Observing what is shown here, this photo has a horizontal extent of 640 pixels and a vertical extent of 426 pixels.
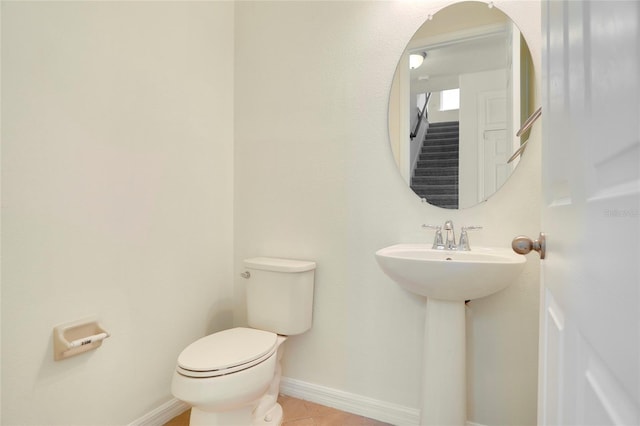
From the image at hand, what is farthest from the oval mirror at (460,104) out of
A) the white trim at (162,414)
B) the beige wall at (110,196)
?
the white trim at (162,414)

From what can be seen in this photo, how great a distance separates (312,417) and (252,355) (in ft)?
2.05

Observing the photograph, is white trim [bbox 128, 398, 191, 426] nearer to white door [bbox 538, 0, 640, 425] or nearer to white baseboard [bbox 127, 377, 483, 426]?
white baseboard [bbox 127, 377, 483, 426]

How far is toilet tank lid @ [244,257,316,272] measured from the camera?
177 cm

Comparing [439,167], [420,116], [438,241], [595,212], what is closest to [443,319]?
[438,241]

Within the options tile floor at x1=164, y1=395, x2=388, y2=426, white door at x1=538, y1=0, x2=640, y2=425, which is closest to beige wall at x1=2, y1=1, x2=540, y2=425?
tile floor at x1=164, y1=395, x2=388, y2=426

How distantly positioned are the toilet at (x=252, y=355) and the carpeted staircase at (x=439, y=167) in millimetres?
701

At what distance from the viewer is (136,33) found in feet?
5.17

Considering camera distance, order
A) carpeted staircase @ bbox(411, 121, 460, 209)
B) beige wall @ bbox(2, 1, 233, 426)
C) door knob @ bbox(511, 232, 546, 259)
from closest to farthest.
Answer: door knob @ bbox(511, 232, 546, 259), beige wall @ bbox(2, 1, 233, 426), carpeted staircase @ bbox(411, 121, 460, 209)

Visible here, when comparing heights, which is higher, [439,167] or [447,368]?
[439,167]

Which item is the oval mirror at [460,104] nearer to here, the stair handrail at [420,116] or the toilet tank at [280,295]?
the stair handrail at [420,116]

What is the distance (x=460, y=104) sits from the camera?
1.60 meters

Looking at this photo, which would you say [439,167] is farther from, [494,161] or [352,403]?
[352,403]

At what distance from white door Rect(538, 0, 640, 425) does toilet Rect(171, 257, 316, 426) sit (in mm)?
1066

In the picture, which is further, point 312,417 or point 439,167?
point 312,417
